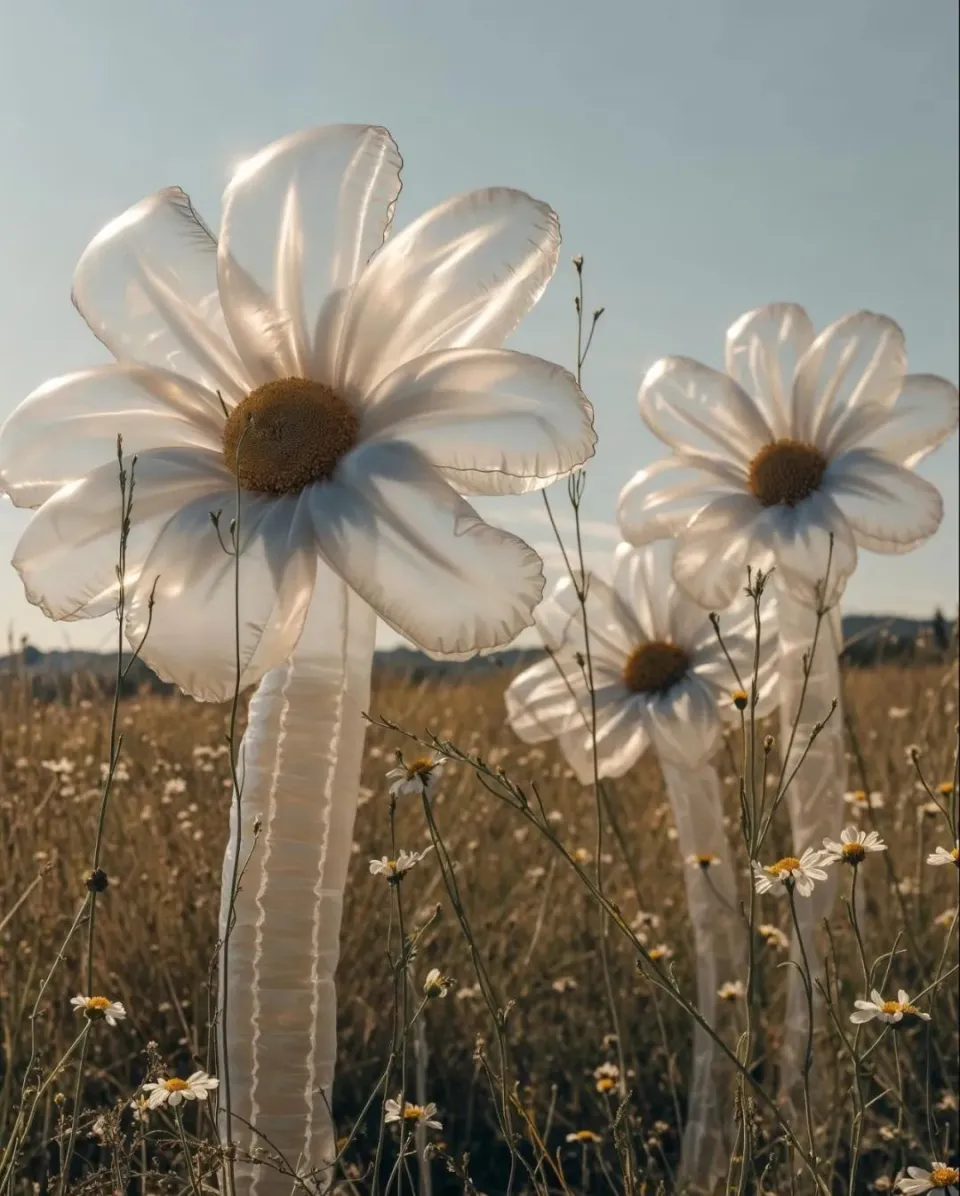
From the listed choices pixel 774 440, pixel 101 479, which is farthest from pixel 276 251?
pixel 774 440

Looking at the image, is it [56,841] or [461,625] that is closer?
[461,625]

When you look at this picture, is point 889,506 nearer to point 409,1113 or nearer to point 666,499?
point 666,499

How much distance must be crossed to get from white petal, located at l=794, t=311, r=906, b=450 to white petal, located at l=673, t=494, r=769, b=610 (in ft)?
0.77

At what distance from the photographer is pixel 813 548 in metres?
2.16

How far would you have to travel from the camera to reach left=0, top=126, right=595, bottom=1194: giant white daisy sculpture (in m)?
1.49

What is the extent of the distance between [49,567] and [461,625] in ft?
1.69

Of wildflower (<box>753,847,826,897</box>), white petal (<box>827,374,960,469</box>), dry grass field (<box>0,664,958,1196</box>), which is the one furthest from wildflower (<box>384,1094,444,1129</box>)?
white petal (<box>827,374,960,469</box>)

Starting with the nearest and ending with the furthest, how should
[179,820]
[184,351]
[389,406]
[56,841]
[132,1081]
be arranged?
[389,406], [184,351], [132,1081], [56,841], [179,820]

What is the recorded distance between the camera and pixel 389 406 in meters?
1.56

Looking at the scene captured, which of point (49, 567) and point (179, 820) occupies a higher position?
point (49, 567)

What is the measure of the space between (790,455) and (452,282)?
0.98 meters

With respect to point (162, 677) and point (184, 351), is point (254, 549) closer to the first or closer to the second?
point (162, 677)

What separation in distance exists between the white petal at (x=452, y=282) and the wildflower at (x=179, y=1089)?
0.83m

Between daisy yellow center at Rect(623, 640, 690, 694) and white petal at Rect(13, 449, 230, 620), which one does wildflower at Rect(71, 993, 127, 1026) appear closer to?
white petal at Rect(13, 449, 230, 620)
